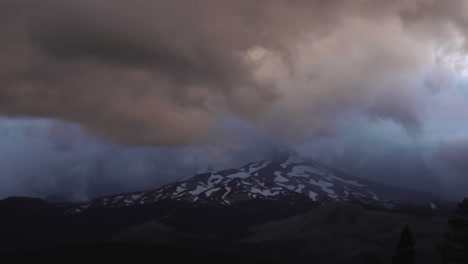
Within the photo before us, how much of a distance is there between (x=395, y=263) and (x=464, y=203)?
526 inches

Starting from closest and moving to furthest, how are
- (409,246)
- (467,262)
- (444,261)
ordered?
(467,262)
(444,261)
(409,246)

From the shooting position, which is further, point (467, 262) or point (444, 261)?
point (444, 261)

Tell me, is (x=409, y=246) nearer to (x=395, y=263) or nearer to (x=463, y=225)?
(x=395, y=263)

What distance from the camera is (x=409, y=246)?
209ft

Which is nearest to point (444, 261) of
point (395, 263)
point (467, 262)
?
point (467, 262)

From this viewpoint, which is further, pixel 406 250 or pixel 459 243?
pixel 406 250

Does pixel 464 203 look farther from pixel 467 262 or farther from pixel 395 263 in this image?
pixel 395 263

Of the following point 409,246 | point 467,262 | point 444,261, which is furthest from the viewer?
point 409,246

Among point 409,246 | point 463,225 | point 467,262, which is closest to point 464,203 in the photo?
point 463,225

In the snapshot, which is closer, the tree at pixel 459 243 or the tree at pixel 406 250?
the tree at pixel 459 243

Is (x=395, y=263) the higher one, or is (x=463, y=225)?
→ (x=463, y=225)

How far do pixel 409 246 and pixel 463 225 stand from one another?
11680mm

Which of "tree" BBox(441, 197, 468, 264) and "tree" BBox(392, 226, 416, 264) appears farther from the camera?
"tree" BBox(392, 226, 416, 264)

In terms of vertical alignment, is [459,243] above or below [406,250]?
above
